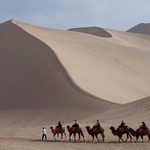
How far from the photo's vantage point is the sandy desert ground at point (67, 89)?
18766 millimetres

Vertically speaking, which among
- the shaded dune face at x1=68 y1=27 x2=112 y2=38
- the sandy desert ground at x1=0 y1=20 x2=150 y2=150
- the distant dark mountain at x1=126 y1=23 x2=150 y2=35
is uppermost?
the distant dark mountain at x1=126 y1=23 x2=150 y2=35

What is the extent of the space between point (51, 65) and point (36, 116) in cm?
896

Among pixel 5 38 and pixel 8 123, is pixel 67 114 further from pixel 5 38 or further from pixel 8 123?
pixel 5 38

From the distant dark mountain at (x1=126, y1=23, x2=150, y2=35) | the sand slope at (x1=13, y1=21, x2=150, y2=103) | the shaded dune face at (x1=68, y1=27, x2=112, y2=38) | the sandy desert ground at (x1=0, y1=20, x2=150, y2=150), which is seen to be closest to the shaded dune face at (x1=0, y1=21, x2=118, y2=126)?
the sandy desert ground at (x1=0, y1=20, x2=150, y2=150)

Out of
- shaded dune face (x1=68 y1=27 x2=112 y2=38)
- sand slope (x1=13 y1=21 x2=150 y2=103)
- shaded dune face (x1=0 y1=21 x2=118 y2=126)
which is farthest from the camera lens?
shaded dune face (x1=68 y1=27 x2=112 y2=38)

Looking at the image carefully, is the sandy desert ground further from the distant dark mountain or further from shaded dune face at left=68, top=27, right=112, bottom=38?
the distant dark mountain

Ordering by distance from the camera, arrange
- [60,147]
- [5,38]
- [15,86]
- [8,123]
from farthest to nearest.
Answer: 1. [5,38]
2. [15,86]
3. [8,123]
4. [60,147]

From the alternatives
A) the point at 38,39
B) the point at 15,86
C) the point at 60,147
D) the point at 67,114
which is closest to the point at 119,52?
the point at 38,39

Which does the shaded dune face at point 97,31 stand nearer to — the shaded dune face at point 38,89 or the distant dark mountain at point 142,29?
the shaded dune face at point 38,89

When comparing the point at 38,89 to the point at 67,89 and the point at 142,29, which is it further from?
the point at 142,29

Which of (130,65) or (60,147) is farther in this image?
(130,65)

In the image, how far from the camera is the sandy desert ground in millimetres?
18766

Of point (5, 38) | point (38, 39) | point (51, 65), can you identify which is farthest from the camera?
point (5, 38)

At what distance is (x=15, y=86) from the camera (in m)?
29.6
